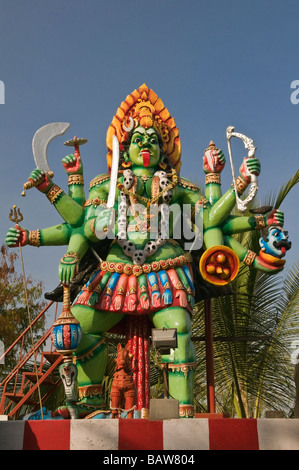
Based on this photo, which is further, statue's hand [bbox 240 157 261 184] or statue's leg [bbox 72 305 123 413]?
statue's hand [bbox 240 157 261 184]

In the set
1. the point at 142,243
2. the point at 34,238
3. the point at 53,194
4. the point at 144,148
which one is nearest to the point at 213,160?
the point at 144,148

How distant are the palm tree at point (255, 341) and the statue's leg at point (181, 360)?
142 inches

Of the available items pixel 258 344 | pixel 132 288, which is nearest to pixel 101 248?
pixel 132 288

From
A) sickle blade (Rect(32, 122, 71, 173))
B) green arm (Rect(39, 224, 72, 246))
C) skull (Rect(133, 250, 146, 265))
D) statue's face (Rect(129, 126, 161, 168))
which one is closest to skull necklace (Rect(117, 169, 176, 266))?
skull (Rect(133, 250, 146, 265))

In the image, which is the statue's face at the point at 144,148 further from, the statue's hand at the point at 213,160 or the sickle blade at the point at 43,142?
the sickle blade at the point at 43,142

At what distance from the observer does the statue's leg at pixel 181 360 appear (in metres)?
6.20

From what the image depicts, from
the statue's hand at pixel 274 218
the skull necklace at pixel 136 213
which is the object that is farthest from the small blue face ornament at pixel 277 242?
the skull necklace at pixel 136 213

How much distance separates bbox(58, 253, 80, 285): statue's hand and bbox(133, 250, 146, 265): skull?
2.34 ft

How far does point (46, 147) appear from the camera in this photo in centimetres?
718

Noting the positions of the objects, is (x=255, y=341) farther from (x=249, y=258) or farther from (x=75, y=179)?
(x=75, y=179)

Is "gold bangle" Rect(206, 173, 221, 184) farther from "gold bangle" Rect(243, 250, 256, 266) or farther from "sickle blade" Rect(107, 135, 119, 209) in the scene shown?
"sickle blade" Rect(107, 135, 119, 209)

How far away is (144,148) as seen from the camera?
7.39 metres

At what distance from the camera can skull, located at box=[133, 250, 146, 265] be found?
6793 millimetres
